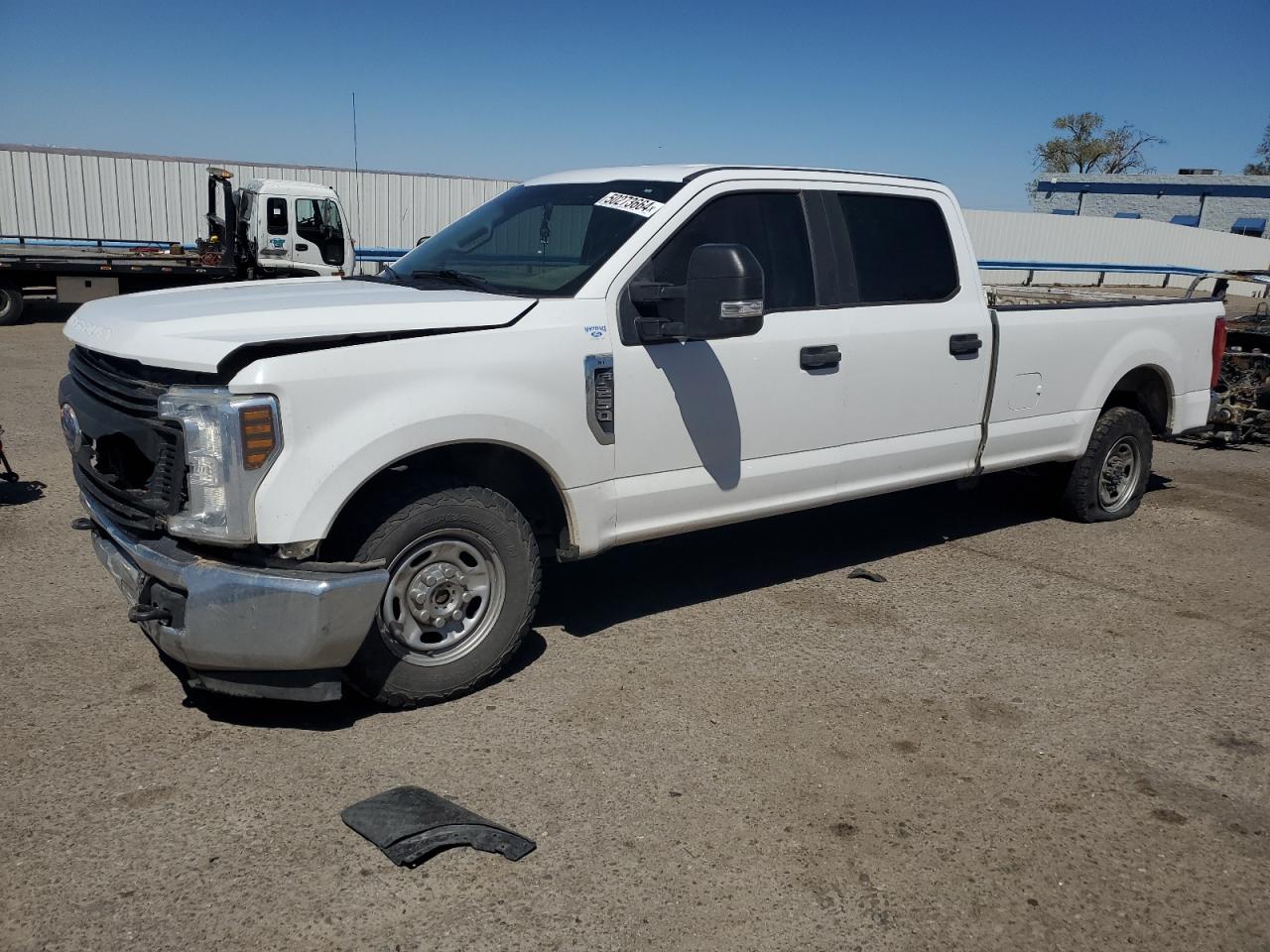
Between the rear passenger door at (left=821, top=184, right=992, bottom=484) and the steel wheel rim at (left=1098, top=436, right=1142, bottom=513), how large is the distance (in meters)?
1.62

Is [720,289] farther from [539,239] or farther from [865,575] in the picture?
[865,575]

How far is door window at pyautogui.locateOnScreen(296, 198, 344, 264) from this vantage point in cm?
1711

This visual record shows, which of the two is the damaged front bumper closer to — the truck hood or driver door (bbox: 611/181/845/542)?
the truck hood

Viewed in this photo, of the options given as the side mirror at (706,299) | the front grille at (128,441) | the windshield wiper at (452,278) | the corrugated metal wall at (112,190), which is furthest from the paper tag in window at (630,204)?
the corrugated metal wall at (112,190)

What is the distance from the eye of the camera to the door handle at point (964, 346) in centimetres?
559

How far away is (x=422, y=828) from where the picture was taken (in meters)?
3.25

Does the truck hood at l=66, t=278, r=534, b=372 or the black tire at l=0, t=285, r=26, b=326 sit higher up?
the truck hood at l=66, t=278, r=534, b=372

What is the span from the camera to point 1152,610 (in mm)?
5508

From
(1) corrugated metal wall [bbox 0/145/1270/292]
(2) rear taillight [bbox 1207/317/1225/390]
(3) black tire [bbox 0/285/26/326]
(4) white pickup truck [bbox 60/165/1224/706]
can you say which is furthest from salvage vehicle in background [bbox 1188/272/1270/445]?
(1) corrugated metal wall [bbox 0/145/1270/292]

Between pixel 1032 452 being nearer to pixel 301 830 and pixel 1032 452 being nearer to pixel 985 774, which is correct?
pixel 985 774

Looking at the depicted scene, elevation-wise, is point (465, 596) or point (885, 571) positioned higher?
point (465, 596)

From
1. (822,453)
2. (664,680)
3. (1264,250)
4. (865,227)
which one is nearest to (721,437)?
(822,453)

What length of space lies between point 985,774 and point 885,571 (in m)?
2.33

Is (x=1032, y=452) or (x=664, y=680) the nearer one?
(x=664, y=680)
